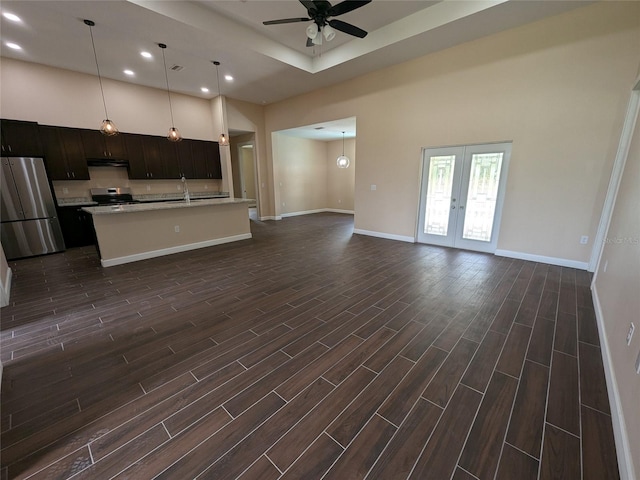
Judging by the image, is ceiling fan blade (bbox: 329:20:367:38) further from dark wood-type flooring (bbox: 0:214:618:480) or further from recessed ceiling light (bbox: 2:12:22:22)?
recessed ceiling light (bbox: 2:12:22:22)

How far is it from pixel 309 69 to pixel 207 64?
2048 mm

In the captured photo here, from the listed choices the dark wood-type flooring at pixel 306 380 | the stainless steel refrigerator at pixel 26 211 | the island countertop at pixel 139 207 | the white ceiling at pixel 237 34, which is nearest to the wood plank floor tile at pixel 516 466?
the dark wood-type flooring at pixel 306 380

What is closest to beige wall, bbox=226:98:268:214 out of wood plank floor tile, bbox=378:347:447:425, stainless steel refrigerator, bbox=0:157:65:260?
stainless steel refrigerator, bbox=0:157:65:260

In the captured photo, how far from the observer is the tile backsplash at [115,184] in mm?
5586

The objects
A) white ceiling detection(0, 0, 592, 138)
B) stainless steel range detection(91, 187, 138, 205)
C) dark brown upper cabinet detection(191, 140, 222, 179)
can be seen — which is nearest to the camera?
white ceiling detection(0, 0, 592, 138)

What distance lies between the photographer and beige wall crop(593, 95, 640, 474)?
52.7 inches

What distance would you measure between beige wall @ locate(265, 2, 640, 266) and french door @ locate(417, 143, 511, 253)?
160 millimetres

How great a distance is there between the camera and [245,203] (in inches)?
230

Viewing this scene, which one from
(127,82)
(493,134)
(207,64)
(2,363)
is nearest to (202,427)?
(2,363)

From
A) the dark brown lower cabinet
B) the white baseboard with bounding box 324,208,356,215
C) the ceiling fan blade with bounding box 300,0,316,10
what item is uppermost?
the ceiling fan blade with bounding box 300,0,316,10

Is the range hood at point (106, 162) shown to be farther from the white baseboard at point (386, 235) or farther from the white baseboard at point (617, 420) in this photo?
the white baseboard at point (617, 420)

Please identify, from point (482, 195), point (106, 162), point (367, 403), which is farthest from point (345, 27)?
point (106, 162)

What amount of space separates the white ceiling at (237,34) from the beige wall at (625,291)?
270 cm

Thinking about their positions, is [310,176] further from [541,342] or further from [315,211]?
[541,342]
